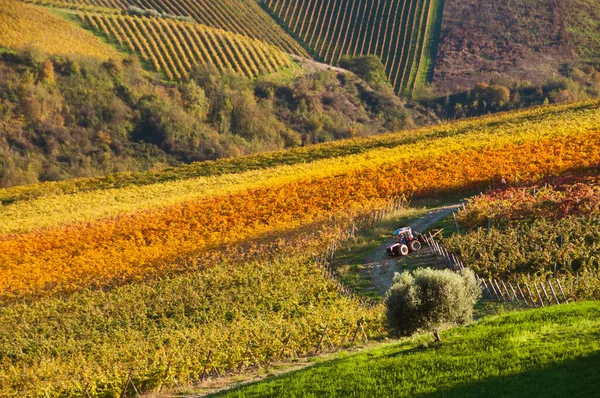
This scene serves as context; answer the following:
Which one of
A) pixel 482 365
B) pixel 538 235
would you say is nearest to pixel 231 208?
pixel 538 235

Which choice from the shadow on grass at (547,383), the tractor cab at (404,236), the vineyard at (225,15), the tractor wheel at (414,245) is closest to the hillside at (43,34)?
the vineyard at (225,15)

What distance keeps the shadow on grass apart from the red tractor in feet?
56.4

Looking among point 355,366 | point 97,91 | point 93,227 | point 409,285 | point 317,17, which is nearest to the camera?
point 355,366

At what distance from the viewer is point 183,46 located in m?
124

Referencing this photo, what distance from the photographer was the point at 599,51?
126938 mm

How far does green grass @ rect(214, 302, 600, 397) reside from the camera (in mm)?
16000

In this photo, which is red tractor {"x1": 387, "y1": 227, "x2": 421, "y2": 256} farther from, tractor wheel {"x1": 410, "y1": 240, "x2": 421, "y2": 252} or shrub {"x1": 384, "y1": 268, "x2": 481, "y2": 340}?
shrub {"x1": 384, "y1": 268, "x2": 481, "y2": 340}

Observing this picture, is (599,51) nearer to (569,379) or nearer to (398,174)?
(398,174)

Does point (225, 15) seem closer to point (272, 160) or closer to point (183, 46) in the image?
point (183, 46)

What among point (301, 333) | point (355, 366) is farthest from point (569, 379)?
point (301, 333)

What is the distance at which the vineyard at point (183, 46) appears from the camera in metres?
119

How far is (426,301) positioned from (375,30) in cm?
12843

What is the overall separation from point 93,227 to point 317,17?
378ft

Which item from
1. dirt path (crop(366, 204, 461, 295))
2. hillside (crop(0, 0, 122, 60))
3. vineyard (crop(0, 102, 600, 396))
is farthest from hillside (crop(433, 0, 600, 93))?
dirt path (crop(366, 204, 461, 295))
